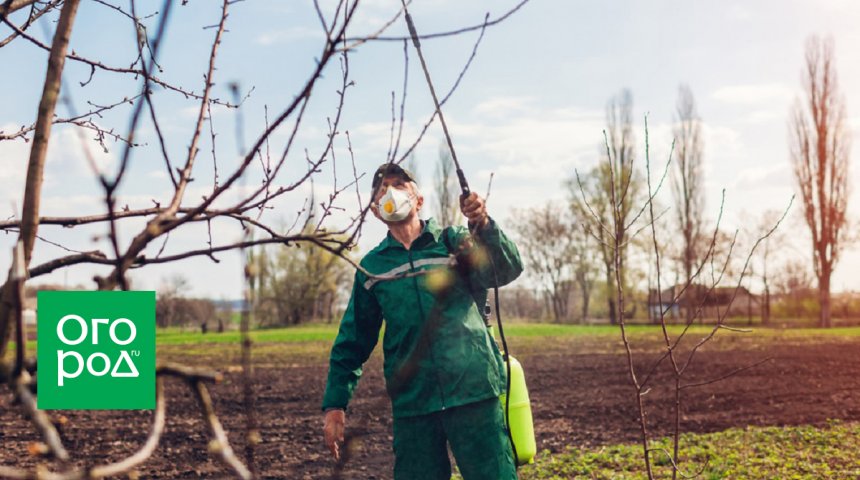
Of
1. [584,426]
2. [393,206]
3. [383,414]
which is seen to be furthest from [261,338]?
[393,206]

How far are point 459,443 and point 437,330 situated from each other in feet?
1.57

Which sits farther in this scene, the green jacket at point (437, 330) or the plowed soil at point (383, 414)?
the plowed soil at point (383, 414)

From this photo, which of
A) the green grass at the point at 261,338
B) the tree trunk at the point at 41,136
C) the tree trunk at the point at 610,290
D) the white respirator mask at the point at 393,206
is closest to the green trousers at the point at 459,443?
the white respirator mask at the point at 393,206

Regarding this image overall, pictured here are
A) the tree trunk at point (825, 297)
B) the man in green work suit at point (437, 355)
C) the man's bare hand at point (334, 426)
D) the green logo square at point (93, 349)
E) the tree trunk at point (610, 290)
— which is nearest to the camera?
the green logo square at point (93, 349)

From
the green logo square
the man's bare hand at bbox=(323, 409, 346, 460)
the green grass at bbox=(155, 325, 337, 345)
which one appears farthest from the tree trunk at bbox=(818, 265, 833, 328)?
the green logo square

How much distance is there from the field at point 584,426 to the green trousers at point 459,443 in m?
1.29

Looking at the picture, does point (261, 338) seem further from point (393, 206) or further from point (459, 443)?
point (393, 206)

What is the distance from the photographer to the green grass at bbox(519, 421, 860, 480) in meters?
5.94

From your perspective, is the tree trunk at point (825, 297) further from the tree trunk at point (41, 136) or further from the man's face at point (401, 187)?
the tree trunk at point (41, 136)

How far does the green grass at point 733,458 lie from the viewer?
594 centimetres

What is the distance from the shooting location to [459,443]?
3.29 metres

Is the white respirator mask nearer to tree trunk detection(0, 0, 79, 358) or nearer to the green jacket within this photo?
the green jacket

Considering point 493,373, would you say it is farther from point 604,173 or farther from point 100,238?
point 604,173

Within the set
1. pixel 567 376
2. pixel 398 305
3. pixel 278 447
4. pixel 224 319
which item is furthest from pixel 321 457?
pixel 224 319
